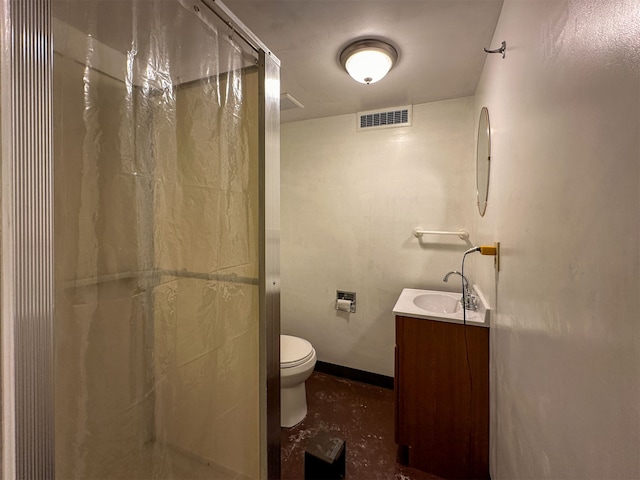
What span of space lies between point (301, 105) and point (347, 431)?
230 cm

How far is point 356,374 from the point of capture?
2.48m

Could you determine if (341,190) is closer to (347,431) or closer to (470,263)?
(470,263)

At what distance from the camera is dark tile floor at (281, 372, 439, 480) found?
1.59 meters

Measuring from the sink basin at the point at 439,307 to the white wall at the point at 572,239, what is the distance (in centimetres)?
42

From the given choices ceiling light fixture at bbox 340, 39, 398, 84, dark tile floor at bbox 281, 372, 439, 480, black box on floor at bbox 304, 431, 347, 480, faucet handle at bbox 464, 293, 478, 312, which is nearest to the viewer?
black box on floor at bbox 304, 431, 347, 480

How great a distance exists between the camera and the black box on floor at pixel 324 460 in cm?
41

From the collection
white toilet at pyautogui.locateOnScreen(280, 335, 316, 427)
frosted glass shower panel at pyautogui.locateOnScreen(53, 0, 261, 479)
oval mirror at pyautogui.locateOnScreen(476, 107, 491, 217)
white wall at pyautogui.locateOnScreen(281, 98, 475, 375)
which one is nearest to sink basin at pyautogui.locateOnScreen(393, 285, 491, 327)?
white wall at pyautogui.locateOnScreen(281, 98, 475, 375)

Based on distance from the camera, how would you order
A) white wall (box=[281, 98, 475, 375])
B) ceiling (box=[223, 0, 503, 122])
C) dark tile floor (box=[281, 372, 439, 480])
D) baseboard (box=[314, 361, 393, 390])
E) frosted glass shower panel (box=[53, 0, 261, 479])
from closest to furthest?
frosted glass shower panel (box=[53, 0, 261, 479]) → ceiling (box=[223, 0, 503, 122]) → dark tile floor (box=[281, 372, 439, 480]) → white wall (box=[281, 98, 475, 375]) → baseboard (box=[314, 361, 393, 390])

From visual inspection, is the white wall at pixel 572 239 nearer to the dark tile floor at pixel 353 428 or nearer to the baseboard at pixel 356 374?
the dark tile floor at pixel 353 428

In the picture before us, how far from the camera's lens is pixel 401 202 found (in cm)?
231

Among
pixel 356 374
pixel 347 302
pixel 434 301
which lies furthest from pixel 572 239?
pixel 356 374

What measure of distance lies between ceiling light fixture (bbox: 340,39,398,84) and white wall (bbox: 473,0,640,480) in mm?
567

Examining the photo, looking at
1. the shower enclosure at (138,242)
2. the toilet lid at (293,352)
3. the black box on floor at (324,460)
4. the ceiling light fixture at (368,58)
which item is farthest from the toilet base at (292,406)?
the ceiling light fixture at (368,58)

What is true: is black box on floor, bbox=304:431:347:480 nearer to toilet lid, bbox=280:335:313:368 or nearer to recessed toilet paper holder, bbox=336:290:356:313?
toilet lid, bbox=280:335:313:368
